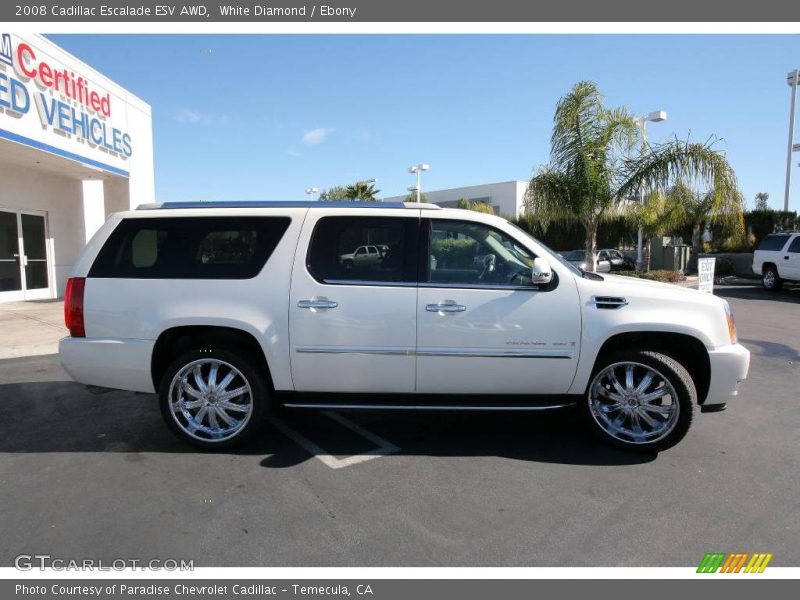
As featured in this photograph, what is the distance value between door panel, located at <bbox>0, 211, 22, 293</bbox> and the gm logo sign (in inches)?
152

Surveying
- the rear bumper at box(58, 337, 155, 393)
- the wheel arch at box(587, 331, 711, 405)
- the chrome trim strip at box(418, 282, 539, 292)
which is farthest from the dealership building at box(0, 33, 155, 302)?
the wheel arch at box(587, 331, 711, 405)

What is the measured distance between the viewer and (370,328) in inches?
154

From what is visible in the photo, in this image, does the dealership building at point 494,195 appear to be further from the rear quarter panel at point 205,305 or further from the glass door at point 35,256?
the rear quarter panel at point 205,305

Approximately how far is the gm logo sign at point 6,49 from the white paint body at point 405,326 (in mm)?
8826

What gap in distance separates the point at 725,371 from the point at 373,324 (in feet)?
8.77

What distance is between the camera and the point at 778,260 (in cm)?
1594

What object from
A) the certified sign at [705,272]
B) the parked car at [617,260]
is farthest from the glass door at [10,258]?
the parked car at [617,260]

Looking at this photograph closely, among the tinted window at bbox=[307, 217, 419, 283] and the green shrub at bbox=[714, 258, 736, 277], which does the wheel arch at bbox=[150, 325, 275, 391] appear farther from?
the green shrub at bbox=[714, 258, 736, 277]

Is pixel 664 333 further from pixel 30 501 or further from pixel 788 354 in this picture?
pixel 788 354

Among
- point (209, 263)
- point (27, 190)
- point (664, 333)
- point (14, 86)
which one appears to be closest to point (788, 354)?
point (664, 333)

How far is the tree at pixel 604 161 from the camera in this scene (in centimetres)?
1273

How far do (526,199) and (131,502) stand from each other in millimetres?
13656

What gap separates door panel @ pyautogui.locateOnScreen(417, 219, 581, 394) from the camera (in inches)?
153

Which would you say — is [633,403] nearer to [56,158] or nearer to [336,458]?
[336,458]
